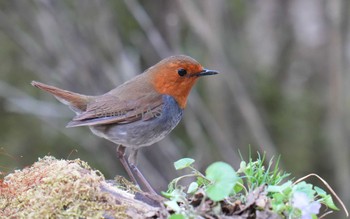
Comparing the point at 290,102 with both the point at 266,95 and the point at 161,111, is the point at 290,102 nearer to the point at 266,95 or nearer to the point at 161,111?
the point at 266,95

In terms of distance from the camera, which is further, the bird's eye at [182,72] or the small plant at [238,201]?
the bird's eye at [182,72]

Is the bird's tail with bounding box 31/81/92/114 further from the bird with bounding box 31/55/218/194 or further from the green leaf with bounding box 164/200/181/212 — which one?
the green leaf with bounding box 164/200/181/212

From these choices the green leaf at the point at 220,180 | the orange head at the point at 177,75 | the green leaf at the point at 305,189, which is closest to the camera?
the green leaf at the point at 220,180

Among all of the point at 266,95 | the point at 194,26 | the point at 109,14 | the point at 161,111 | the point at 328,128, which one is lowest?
the point at 328,128

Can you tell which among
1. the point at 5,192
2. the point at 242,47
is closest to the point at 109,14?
the point at 242,47

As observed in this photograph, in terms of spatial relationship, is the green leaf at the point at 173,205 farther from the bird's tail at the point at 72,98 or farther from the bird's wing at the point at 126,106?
the bird's tail at the point at 72,98

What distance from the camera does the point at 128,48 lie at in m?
7.55

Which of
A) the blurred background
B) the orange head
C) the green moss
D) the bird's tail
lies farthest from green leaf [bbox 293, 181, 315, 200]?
the blurred background

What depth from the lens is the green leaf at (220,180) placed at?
2.53 metres

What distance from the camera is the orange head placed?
4777 millimetres

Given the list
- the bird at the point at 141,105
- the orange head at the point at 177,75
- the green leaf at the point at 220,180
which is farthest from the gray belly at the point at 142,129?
the green leaf at the point at 220,180

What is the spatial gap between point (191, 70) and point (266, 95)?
337 centimetres

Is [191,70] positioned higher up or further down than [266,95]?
higher up

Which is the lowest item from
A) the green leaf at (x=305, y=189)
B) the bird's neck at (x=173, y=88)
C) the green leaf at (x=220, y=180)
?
the green leaf at (x=305, y=189)
